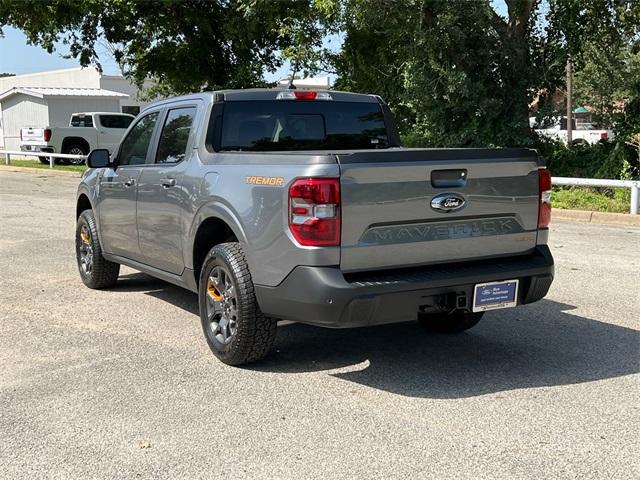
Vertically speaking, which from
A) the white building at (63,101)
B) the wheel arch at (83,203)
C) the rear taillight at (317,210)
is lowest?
the wheel arch at (83,203)

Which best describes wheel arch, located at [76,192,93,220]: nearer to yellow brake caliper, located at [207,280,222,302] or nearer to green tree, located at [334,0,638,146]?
yellow brake caliper, located at [207,280,222,302]

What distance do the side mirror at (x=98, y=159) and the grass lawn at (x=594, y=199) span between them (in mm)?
9564

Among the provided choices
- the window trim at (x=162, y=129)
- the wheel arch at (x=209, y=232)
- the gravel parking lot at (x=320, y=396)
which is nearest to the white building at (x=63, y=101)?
the window trim at (x=162, y=129)

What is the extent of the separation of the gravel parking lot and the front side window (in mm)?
1328

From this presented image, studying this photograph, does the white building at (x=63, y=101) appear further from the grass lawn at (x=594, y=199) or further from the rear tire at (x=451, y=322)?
the rear tire at (x=451, y=322)

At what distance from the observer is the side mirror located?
22.5ft

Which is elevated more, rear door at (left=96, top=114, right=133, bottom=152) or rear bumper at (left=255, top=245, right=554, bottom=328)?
rear door at (left=96, top=114, right=133, bottom=152)

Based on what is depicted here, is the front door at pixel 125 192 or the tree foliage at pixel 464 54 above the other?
the tree foliage at pixel 464 54

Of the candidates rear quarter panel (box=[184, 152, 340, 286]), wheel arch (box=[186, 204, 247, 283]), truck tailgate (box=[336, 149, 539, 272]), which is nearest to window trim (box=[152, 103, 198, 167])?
rear quarter panel (box=[184, 152, 340, 286])

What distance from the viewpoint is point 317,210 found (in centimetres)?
440

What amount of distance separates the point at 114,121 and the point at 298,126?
24.9 meters

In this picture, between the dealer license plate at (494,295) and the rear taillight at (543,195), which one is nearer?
the dealer license plate at (494,295)

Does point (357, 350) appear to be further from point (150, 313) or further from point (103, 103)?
point (103, 103)

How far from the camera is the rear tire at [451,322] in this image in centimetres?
589
